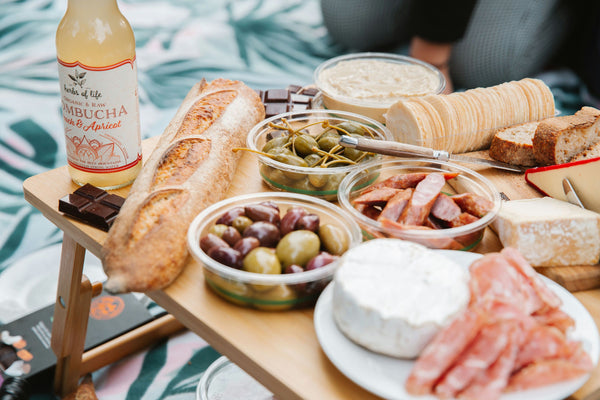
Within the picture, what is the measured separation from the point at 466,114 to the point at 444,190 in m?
0.26

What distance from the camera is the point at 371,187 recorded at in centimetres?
112

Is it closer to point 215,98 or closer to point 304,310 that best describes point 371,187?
point 304,310

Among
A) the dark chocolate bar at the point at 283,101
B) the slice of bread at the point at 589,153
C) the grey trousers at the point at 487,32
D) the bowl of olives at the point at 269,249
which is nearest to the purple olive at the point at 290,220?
the bowl of olives at the point at 269,249

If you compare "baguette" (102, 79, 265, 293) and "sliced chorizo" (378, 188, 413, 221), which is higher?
"sliced chorizo" (378, 188, 413, 221)

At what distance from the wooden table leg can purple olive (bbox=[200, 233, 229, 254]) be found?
49 centimetres

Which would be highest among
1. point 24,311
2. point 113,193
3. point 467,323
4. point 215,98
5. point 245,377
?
point 467,323

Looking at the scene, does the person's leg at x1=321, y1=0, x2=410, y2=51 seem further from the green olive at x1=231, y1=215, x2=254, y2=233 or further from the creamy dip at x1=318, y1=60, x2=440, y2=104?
the green olive at x1=231, y1=215, x2=254, y2=233

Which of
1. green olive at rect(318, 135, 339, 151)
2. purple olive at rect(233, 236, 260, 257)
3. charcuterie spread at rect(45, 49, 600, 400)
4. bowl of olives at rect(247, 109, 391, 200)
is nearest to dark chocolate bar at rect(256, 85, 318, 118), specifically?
charcuterie spread at rect(45, 49, 600, 400)

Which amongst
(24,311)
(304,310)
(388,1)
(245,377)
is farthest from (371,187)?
(388,1)

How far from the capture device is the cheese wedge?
104 cm

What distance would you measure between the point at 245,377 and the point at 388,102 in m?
0.80

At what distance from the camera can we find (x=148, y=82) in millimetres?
2750

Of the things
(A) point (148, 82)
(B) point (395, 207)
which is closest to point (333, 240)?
(B) point (395, 207)

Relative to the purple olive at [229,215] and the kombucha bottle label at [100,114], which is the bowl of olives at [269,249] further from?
the kombucha bottle label at [100,114]
